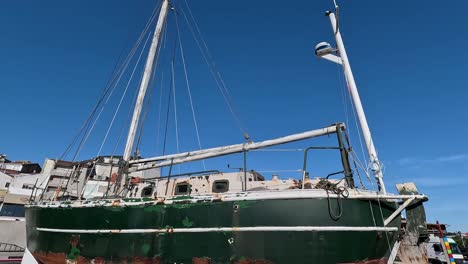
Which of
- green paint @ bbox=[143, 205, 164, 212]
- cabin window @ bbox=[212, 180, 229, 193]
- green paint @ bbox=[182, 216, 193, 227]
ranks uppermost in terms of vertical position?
cabin window @ bbox=[212, 180, 229, 193]

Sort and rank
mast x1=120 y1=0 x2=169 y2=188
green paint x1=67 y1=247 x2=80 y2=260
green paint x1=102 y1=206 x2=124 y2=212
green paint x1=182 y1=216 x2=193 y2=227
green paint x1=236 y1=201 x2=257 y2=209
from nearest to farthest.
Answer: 1. green paint x1=236 y1=201 x2=257 y2=209
2. green paint x1=182 y1=216 x2=193 y2=227
3. green paint x1=102 y1=206 x2=124 y2=212
4. green paint x1=67 y1=247 x2=80 y2=260
5. mast x1=120 y1=0 x2=169 y2=188

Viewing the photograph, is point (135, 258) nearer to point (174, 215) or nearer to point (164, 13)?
point (174, 215)

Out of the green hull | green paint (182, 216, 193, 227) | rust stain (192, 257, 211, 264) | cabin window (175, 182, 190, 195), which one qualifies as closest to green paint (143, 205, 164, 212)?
the green hull

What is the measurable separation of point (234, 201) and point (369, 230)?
3.59 m

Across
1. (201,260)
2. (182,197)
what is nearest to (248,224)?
(201,260)

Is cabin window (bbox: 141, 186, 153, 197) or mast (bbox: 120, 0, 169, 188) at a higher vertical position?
mast (bbox: 120, 0, 169, 188)

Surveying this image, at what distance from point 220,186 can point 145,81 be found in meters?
8.18

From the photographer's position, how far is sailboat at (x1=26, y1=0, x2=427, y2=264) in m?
7.41

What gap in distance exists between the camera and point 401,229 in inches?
325

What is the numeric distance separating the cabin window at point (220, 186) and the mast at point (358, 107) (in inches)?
194

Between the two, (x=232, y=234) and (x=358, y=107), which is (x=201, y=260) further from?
(x=358, y=107)

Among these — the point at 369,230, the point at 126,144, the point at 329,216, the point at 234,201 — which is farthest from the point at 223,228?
the point at 126,144

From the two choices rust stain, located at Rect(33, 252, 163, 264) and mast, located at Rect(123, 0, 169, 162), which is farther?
mast, located at Rect(123, 0, 169, 162)

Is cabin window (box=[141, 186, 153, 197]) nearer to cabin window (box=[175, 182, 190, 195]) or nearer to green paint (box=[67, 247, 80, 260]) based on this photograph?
cabin window (box=[175, 182, 190, 195])
